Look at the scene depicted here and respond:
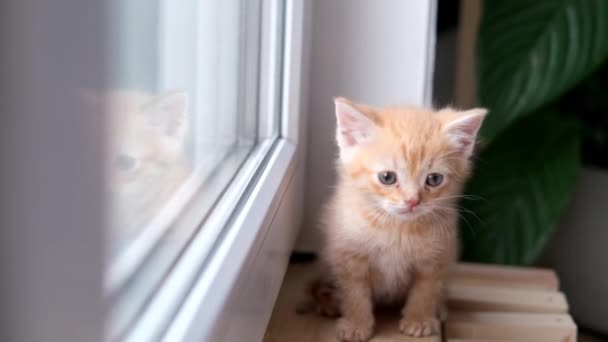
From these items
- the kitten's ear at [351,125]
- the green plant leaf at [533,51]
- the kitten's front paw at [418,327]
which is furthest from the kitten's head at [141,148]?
the green plant leaf at [533,51]

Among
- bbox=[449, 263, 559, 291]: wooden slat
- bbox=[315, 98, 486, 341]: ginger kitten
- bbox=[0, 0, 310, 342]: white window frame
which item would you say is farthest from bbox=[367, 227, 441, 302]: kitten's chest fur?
bbox=[0, 0, 310, 342]: white window frame

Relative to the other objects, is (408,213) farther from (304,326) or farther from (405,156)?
(304,326)

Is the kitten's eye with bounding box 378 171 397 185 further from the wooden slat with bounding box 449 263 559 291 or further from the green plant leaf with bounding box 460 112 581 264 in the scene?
the green plant leaf with bounding box 460 112 581 264

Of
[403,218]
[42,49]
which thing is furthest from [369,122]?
[42,49]

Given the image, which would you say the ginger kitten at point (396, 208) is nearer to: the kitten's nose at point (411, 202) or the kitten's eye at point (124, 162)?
the kitten's nose at point (411, 202)

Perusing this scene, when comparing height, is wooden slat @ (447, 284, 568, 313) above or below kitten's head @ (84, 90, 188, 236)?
below

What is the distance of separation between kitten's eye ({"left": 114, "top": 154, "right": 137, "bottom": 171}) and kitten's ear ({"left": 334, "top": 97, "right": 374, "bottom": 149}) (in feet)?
1.55

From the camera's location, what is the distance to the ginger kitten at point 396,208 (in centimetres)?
85

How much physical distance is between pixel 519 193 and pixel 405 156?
0.59 m

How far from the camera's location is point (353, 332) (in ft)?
2.79

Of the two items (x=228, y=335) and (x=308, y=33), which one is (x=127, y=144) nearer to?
(x=228, y=335)

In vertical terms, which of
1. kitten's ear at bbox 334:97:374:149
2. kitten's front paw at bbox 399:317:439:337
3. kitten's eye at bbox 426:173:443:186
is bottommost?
kitten's front paw at bbox 399:317:439:337

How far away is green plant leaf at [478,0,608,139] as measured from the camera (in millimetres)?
1226

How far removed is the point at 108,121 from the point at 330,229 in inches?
25.3
